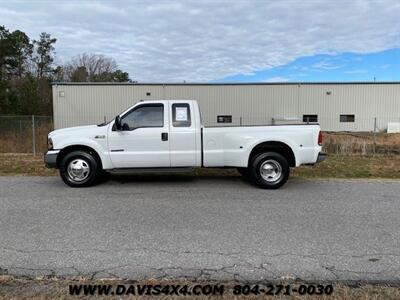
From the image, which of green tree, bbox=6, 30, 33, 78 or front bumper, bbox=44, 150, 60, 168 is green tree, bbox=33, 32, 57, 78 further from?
front bumper, bbox=44, 150, 60, 168

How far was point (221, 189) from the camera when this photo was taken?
8.33m

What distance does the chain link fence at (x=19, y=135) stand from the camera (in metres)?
17.7

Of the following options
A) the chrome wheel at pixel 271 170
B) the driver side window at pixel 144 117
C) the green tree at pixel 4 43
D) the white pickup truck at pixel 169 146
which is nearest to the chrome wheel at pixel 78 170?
the white pickup truck at pixel 169 146

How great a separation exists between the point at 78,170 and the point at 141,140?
1557 mm

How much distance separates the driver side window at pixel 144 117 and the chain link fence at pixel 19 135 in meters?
10.3

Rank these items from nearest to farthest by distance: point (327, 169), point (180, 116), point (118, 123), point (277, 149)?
point (118, 123) → point (180, 116) → point (277, 149) → point (327, 169)

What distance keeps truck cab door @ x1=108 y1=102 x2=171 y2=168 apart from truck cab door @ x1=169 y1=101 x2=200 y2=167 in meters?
0.14

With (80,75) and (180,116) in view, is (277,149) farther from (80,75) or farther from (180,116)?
(80,75)

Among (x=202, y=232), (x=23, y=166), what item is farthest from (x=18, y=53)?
(x=202, y=232)

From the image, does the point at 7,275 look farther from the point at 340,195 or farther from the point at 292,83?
the point at 292,83

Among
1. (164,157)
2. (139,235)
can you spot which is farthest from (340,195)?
(139,235)

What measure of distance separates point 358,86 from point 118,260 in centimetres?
3498

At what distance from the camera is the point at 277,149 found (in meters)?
8.77

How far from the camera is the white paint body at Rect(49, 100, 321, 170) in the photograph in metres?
8.46
